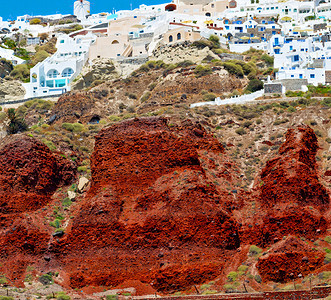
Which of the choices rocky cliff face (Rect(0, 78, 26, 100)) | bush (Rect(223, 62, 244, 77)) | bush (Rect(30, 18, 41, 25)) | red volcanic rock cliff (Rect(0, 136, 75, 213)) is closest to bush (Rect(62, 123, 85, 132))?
red volcanic rock cliff (Rect(0, 136, 75, 213))

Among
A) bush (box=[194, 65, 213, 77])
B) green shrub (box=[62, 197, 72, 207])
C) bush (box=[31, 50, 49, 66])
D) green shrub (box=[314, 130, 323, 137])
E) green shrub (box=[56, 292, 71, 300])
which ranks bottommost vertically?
green shrub (box=[56, 292, 71, 300])

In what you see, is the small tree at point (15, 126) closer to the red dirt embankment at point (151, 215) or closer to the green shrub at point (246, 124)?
the red dirt embankment at point (151, 215)

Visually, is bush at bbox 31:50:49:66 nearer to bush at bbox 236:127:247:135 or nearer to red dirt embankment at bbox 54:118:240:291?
bush at bbox 236:127:247:135

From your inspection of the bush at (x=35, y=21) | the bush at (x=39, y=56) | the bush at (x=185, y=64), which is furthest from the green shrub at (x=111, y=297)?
the bush at (x=35, y=21)

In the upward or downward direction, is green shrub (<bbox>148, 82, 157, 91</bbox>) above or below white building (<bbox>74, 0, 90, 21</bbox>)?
below

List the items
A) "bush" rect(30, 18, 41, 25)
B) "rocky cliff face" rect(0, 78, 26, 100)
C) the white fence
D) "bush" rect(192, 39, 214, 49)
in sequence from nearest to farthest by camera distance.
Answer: the white fence < "bush" rect(192, 39, 214, 49) < "rocky cliff face" rect(0, 78, 26, 100) < "bush" rect(30, 18, 41, 25)

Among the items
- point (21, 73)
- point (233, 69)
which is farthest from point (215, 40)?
point (21, 73)

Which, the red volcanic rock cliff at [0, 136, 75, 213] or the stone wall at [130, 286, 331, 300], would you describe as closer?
the stone wall at [130, 286, 331, 300]
